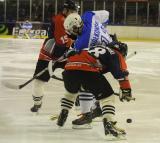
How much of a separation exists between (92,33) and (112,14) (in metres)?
21.6

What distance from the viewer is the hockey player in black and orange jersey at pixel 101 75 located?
4.52 m

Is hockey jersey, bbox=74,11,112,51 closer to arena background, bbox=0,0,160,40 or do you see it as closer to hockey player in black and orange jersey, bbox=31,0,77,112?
hockey player in black and orange jersey, bbox=31,0,77,112

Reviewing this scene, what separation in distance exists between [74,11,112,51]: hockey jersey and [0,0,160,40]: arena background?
1990 cm

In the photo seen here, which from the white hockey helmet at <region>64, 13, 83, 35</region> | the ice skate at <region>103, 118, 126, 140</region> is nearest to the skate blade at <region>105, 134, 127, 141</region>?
the ice skate at <region>103, 118, 126, 140</region>

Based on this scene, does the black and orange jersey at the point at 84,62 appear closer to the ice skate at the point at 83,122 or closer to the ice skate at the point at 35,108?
the ice skate at the point at 83,122

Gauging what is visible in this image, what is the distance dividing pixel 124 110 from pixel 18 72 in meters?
4.19

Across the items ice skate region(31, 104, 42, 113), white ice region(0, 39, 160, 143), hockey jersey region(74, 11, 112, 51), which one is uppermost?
hockey jersey region(74, 11, 112, 51)

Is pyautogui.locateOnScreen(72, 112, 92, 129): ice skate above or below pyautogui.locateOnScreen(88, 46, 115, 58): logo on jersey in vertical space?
below

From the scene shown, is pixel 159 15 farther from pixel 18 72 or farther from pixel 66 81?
pixel 66 81

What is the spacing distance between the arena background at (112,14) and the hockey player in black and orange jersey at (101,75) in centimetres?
1991

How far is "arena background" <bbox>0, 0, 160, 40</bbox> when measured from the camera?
24.7 meters

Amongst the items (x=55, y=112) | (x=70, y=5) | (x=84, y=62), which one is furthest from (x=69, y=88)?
(x=55, y=112)

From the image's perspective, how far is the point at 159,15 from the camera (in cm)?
2547

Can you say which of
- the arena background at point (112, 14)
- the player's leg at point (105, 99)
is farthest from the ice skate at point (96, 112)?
the arena background at point (112, 14)
